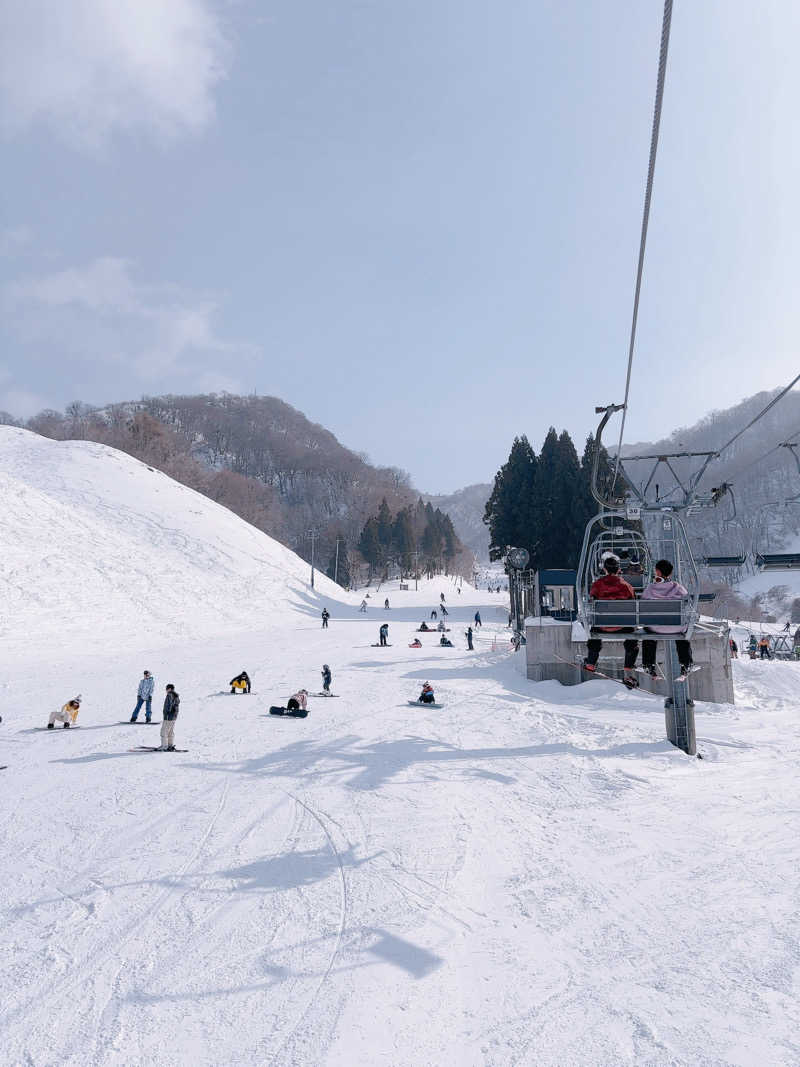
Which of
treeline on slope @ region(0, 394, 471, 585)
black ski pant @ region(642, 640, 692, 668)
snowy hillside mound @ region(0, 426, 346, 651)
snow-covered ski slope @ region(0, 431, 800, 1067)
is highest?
treeline on slope @ region(0, 394, 471, 585)

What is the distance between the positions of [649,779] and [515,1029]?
6616 millimetres

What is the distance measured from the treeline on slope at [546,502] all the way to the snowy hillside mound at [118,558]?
17.6 meters

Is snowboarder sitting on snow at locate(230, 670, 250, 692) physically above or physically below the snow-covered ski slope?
above

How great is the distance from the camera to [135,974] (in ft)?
15.8

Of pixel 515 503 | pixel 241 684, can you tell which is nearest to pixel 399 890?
pixel 241 684

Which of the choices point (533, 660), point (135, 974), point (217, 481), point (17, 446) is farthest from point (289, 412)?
point (135, 974)

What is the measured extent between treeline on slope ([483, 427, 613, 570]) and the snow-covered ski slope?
3300 centimetres

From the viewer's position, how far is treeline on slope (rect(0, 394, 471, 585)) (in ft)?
287

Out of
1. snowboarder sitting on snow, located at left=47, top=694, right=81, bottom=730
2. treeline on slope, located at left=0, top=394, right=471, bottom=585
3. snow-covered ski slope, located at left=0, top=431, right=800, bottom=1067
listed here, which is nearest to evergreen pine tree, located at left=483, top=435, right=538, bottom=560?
snow-covered ski slope, located at left=0, top=431, right=800, bottom=1067

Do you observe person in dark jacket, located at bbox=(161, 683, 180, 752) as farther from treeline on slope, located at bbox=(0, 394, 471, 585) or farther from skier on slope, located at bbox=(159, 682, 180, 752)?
treeline on slope, located at bbox=(0, 394, 471, 585)

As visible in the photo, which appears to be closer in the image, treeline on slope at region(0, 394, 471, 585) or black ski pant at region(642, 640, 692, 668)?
black ski pant at region(642, 640, 692, 668)

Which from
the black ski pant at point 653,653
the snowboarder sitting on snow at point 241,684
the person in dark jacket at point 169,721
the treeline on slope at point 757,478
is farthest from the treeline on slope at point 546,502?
the treeline on slope at point 757,478

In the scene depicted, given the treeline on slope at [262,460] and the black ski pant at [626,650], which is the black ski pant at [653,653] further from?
the treeline on slope at [262,460]

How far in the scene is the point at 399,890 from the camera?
19.8ft
